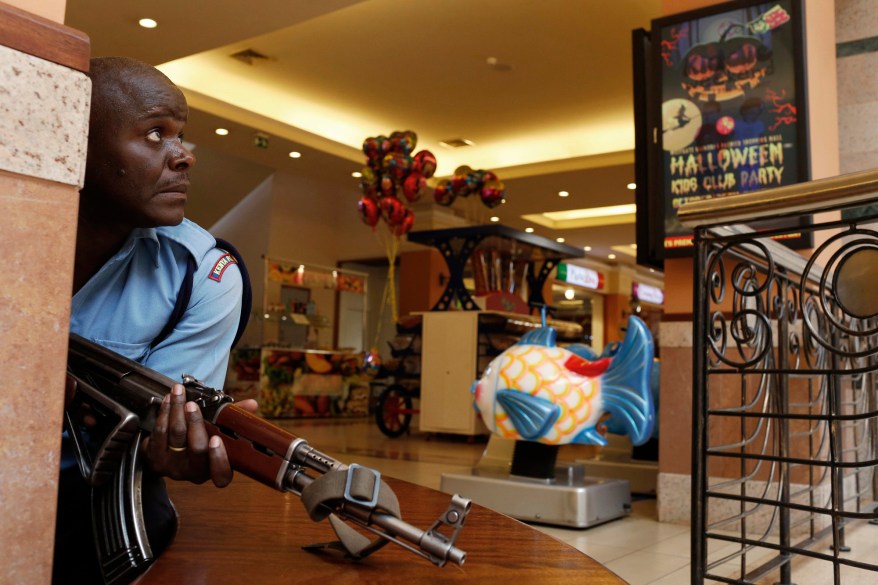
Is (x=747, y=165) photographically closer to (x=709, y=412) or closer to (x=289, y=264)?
(x=709, y=412)

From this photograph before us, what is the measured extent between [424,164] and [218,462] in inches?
293

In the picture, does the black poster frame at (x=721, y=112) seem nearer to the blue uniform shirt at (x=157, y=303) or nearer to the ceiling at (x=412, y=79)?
the ceiling at (x=412, y=79)

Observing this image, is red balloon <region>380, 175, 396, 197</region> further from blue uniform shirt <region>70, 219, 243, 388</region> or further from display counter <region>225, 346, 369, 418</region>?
blue uniform shirt <region>70, 219, 243, 388</region>

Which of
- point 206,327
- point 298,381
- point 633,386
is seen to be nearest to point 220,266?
point 206,327

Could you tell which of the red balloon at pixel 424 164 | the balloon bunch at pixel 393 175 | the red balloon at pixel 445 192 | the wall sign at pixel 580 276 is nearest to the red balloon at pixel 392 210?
the balloon bunch at pixel 393 175

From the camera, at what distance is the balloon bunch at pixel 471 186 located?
8500 millimetres

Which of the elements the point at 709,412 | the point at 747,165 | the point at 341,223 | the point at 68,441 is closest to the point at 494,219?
the point at 341,223

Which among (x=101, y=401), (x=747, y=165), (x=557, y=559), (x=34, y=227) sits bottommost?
(x=557, y=559)

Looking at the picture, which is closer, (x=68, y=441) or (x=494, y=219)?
(x=68, y=441)

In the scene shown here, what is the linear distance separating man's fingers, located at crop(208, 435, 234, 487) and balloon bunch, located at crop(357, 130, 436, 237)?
7174 mm

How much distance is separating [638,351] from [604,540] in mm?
784

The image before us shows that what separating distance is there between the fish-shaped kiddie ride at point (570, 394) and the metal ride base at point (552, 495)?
210mm

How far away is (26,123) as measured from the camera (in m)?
0.72

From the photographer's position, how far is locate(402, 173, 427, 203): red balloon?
783 cm
